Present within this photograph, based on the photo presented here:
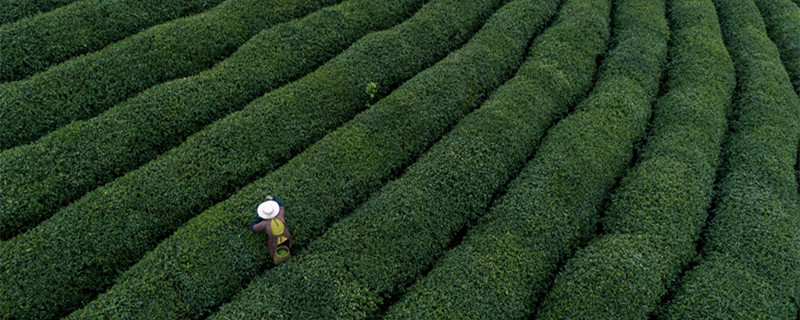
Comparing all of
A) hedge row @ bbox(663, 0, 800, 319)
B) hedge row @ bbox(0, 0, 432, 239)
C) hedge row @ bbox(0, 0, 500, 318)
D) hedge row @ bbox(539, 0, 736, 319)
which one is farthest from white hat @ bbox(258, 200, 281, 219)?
hedge row @ bbox(663, 0, 800, 319)

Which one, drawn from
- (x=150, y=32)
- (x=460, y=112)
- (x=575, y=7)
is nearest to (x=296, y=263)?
(x=460, y=112)

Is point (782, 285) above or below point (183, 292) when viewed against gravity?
below

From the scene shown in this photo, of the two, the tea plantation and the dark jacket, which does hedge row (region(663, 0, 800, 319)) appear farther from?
the dark jacket

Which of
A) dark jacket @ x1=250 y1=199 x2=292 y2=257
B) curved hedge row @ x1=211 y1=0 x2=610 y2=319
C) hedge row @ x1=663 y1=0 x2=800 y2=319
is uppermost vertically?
dark jacket @ x1=250 y1=199 x2=292 y2=257

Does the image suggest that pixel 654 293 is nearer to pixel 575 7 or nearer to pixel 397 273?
pixel 397 273

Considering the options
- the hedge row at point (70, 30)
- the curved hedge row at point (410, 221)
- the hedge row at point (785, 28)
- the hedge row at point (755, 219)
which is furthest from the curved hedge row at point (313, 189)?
the hedge row at point (785, 28)

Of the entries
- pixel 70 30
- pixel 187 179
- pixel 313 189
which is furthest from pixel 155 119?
pixel 313 189
